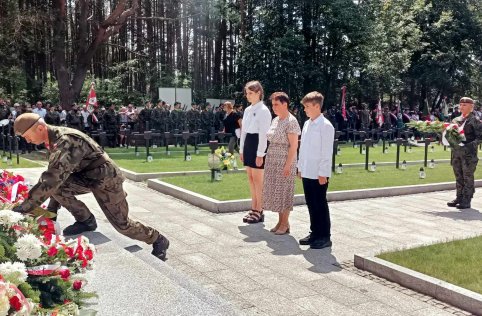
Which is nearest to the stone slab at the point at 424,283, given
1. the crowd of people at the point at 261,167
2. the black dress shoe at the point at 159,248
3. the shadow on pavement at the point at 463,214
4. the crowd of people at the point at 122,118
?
the crowd of people at the point at 261,167

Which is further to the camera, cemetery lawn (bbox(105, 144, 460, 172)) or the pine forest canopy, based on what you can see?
the pine forest canopy

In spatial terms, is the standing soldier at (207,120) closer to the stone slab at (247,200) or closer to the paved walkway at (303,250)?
the stone slab at (247,200)

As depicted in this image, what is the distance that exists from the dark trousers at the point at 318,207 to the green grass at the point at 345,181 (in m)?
2.63

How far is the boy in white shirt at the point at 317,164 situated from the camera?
6281 millimetres

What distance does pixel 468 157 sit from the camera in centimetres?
920

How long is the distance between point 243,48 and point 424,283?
90.9ft

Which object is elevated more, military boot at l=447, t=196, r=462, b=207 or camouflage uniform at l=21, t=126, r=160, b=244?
camouflage uniform at l=21, t=126, r=160, b=244

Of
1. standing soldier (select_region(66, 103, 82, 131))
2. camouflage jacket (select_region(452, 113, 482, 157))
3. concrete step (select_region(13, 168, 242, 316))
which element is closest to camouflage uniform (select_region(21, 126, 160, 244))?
concrete step (select_region(13, 168, 242, 316))

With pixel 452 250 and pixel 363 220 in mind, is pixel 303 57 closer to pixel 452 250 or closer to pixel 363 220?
pixel 363 220

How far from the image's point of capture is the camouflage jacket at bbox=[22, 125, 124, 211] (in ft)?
14.0

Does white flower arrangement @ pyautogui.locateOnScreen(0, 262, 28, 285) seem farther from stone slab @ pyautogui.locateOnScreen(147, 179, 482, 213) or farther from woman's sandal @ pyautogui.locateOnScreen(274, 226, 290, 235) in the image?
stone slab @ pyautogui.locateOnScreen(147, 179, 482, 213)

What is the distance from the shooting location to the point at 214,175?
11.2 metres

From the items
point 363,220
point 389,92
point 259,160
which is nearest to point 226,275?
point 259,160

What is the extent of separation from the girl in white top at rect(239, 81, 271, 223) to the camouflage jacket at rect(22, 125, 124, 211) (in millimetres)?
2832
